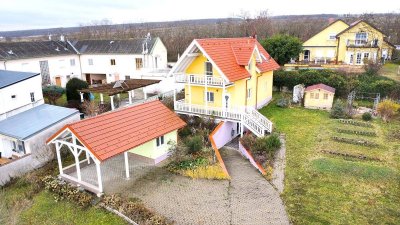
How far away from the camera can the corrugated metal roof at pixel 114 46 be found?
4359 cm

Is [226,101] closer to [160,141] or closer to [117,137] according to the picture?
[160,141]

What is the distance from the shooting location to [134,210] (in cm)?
1466

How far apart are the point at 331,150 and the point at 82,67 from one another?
1487 inches

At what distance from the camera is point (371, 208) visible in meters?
14.7

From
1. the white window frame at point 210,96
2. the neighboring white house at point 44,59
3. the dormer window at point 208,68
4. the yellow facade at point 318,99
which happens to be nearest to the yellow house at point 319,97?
the yellow facade at point 318,99

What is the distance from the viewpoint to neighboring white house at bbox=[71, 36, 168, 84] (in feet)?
142

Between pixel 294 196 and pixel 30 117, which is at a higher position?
pixel 30 117

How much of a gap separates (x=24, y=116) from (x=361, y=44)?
41.5 metres

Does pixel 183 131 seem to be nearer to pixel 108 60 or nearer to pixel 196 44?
pixel 196 44

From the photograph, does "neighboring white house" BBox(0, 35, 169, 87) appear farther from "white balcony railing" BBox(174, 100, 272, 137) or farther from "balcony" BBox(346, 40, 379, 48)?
"balcony" BBox(346, 40, 379, 48)

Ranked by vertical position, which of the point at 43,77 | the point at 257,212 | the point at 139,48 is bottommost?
the point at 257,212

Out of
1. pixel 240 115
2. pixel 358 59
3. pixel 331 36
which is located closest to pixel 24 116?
pixel 240 115

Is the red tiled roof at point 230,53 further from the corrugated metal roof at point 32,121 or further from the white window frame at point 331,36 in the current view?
the white window frame at point 331,36

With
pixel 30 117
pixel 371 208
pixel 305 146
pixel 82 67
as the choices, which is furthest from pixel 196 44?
pixel 82 67
